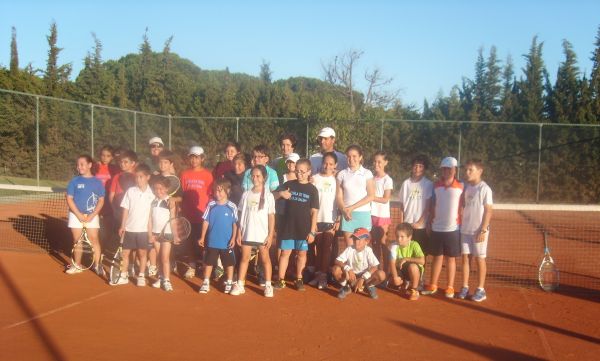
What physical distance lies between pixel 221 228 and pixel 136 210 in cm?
109

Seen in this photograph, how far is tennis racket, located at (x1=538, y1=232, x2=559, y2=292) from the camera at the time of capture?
6754mm

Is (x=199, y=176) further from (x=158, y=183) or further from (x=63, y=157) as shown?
(x=63, y=157)

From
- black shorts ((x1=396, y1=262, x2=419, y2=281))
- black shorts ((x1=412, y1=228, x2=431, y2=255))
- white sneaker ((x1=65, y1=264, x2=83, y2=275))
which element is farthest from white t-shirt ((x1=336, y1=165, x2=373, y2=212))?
white sneaker ((x1=65, y1=264, x2=83, y2=275))

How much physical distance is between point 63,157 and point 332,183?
12365 mm

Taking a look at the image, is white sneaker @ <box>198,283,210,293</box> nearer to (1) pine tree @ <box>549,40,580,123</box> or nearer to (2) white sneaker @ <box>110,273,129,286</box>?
(2) white sneaker @ <box>110,273,129,286</box>

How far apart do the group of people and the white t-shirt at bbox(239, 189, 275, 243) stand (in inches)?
0.5

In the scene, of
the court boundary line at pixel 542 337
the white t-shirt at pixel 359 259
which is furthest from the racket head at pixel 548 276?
the white t-shirt at pixel 359 259

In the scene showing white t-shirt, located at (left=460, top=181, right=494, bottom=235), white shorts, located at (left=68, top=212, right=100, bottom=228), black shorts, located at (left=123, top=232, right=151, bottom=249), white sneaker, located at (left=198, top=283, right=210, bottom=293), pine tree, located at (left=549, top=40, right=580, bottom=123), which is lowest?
white sneaker, located at (left=198, top=283, right=210, bottom=293)

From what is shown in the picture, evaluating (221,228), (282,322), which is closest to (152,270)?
(221,228)

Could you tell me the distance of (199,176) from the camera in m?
7.14

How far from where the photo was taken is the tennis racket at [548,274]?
675 centimetres

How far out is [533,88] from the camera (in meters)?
20.4

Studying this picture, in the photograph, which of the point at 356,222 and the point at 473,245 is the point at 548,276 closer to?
the point at 473,245

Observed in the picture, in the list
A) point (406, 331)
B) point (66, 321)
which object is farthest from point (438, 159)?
point (66, 321)
